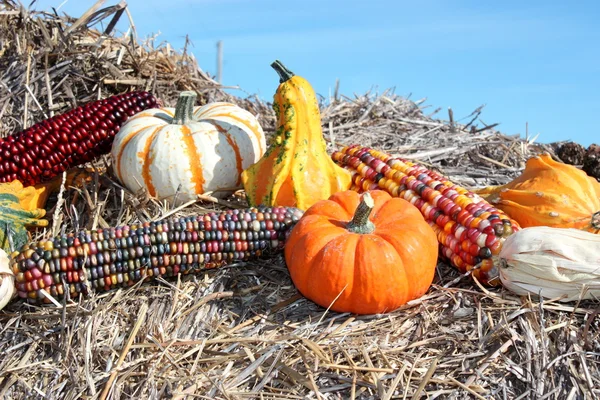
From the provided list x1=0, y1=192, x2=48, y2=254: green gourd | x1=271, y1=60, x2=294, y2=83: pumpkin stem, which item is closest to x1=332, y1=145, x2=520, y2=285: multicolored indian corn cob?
x1=271, y1=60, x2=294, y2=83: pumpkin stem

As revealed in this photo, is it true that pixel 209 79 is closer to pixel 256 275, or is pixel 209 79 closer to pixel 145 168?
pixel 145 168

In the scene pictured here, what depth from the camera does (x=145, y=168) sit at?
413 cm

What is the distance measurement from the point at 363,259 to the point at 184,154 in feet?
Result: 5.45

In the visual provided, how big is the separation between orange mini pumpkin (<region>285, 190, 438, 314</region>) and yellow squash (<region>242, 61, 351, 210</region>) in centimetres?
53

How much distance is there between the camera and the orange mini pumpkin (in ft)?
9.79

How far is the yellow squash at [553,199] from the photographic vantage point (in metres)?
3.43

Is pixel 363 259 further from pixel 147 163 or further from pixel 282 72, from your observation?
pixel 147 163

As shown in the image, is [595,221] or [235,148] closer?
[595,221]

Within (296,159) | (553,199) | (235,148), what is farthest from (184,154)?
(553,199)

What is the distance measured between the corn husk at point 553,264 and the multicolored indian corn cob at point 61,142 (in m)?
3.07

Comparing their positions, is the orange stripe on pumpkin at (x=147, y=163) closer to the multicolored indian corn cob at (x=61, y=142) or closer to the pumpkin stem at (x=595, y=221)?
the multicolored indian corn cob at (x=61, y=142)

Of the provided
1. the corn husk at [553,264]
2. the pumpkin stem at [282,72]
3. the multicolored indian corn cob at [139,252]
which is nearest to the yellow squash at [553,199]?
the corn husk at [553,264]

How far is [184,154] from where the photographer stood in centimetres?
409

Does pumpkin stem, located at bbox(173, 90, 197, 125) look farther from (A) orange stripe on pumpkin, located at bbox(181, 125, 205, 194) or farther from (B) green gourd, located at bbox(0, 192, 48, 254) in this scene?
(B) green gourd, located at bbox(0, 192, 48, 254)
